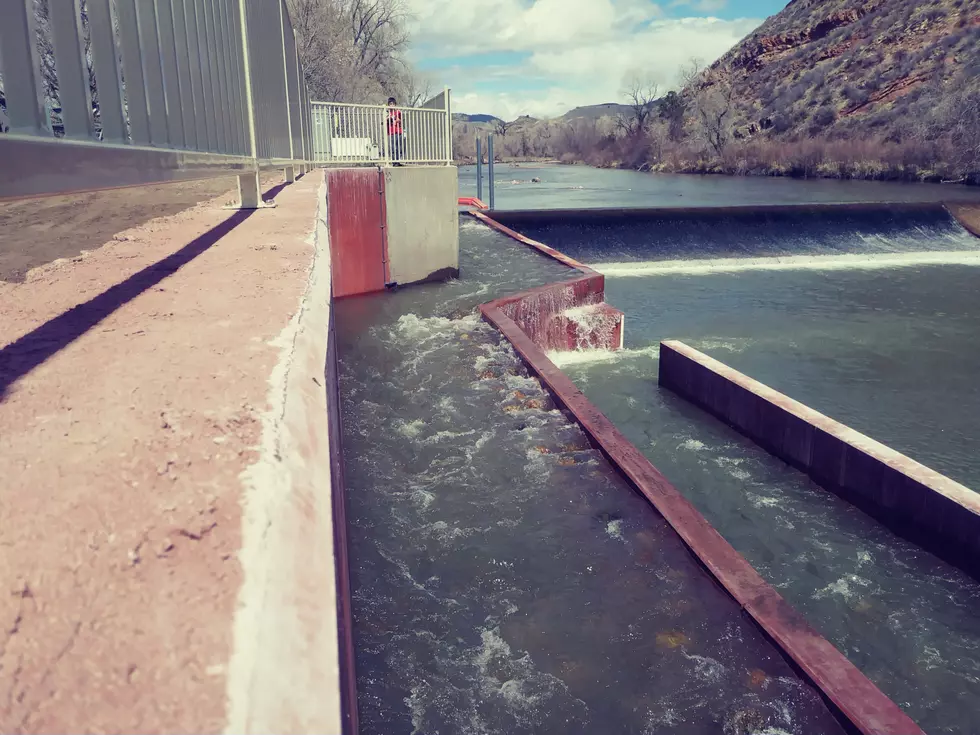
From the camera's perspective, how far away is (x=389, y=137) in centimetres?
1248

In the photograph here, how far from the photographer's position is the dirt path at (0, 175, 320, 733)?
2.19ft

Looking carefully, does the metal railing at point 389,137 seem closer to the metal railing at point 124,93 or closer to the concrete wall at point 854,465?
the concrete wall at point 854,465

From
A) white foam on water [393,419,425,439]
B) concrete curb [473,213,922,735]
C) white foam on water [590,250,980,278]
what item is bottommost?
white foam on water [590,250,980,278]

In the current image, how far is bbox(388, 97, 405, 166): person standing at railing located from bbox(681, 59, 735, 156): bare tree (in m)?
41.2

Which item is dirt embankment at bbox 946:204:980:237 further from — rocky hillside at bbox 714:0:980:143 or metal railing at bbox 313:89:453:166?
metal railing at bbox 313:89:453:166

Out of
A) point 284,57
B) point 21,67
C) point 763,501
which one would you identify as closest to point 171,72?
point 21,67

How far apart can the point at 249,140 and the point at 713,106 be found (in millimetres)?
69080

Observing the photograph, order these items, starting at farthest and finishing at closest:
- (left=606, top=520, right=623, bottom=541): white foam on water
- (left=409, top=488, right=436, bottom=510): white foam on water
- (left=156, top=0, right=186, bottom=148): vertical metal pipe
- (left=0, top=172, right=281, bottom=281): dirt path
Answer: (left=409, top=488, right=436, bottom=510): white foam on water, (left=0, top=172, right=281, bottom=281): dirt path, (left=606, top=520, right=623, bottom=541): white foam on water, (left=156, top=0, right=186, bottom=148): vertical metal pipe

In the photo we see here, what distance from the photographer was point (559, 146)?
105 meters

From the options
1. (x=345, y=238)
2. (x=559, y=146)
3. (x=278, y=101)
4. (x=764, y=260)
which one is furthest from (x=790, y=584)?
(x=559, y=146)

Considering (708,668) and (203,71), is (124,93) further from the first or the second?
(708,668)

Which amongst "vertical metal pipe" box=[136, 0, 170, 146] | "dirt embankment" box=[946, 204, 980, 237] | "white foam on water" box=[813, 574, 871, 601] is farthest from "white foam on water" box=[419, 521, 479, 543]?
"dirt embankment" box=[946, 204, 980, 237]

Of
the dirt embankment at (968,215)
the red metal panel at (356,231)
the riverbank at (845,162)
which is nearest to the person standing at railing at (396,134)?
the red metal panel at (356,231)

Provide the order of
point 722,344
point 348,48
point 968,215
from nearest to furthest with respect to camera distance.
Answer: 1. point 722,344
2. point 968,215
3. point 348,48
